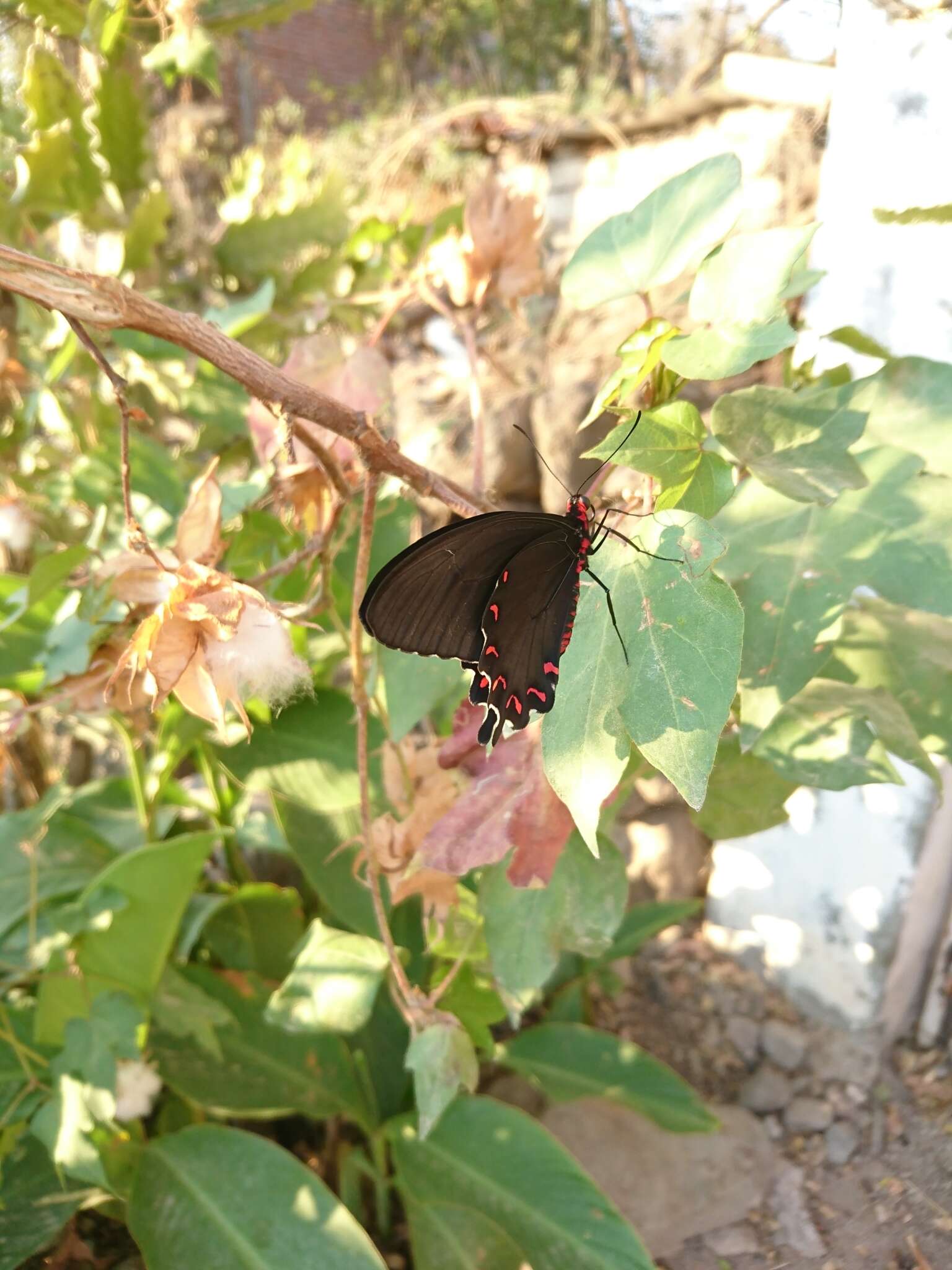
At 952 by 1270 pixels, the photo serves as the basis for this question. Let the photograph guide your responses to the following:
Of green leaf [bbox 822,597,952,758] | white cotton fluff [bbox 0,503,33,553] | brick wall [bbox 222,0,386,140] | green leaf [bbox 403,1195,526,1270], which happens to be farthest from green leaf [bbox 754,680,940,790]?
brick wall [bbox 222,0,386,140]

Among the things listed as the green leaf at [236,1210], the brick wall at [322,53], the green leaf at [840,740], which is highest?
the brick wall at [322,53]

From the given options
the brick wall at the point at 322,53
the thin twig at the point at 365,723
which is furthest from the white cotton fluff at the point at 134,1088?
the brick wall at the point at 322,53

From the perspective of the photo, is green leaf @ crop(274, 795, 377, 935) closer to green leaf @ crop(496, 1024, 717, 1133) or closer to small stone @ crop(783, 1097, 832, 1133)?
green leaf @ crop(496, 1024, 717, 1133)

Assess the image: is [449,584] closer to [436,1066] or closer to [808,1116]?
[436,1066]

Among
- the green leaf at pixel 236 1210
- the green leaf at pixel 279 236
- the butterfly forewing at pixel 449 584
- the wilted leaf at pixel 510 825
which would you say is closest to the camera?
the butterfly forewing at pixel 449 584

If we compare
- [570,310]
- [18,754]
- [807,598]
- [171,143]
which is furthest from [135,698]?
[171,143]

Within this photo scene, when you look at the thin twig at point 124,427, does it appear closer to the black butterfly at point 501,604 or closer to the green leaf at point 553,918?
the black butterfly at point 501,604

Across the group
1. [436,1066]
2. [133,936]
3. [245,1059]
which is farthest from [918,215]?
[245,1059]
